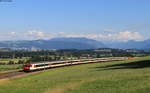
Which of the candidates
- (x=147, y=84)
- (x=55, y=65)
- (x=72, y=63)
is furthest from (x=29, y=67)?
(x=147, y=84)

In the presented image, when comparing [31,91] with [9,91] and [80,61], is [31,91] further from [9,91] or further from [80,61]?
[80,61]

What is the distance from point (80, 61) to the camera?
4835 inches

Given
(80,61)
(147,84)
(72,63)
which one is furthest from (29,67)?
(147,84)

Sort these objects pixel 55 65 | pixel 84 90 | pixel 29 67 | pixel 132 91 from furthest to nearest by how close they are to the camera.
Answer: pixel 55 65, pixel 29 67, pixel 84 90, pixel 132 91

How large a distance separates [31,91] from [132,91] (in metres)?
13.6

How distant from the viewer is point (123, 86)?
28.6m

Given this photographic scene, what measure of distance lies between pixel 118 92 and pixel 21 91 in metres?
14.4

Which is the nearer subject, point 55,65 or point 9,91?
point 9,91

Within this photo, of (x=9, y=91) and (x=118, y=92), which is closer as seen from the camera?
(x=118, y=92)

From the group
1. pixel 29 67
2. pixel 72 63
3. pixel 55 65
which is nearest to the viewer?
pixel 29 67

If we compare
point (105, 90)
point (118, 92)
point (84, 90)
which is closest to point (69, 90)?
point (84, 90)

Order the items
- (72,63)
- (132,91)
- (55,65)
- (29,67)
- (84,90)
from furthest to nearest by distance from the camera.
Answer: (72,63)
(55,65)
(29,67)
(84,90)
(132,91)

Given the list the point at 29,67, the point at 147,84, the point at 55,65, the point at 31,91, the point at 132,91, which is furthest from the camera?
the point at 55,65

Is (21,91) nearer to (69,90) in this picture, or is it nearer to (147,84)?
(69,90)
